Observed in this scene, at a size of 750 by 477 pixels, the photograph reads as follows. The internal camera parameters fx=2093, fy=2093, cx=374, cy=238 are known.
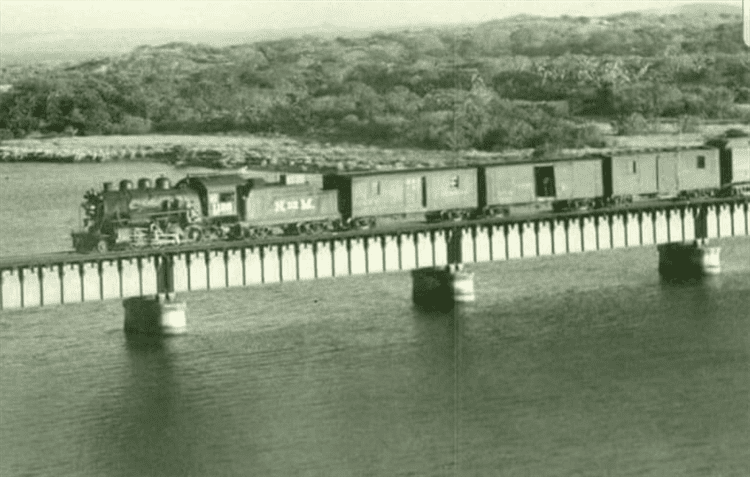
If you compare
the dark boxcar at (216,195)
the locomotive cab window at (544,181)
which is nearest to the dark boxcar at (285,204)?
the dark boxcar at (216,195)

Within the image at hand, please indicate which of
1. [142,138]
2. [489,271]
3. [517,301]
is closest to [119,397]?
[517,301]

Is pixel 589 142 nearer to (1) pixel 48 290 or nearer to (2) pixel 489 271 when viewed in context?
(2) pixel 489 271

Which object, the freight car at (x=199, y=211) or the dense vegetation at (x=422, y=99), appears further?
the dense vegetation at (x=422, y=99)

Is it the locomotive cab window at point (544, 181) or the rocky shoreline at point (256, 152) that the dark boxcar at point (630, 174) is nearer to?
the locomotive cab window at point (544, 181)

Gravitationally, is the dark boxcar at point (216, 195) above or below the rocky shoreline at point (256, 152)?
above

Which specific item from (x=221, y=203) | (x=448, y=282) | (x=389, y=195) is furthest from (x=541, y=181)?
(x=221, y=203)

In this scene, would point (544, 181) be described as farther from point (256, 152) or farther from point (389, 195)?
point (256, 152)
